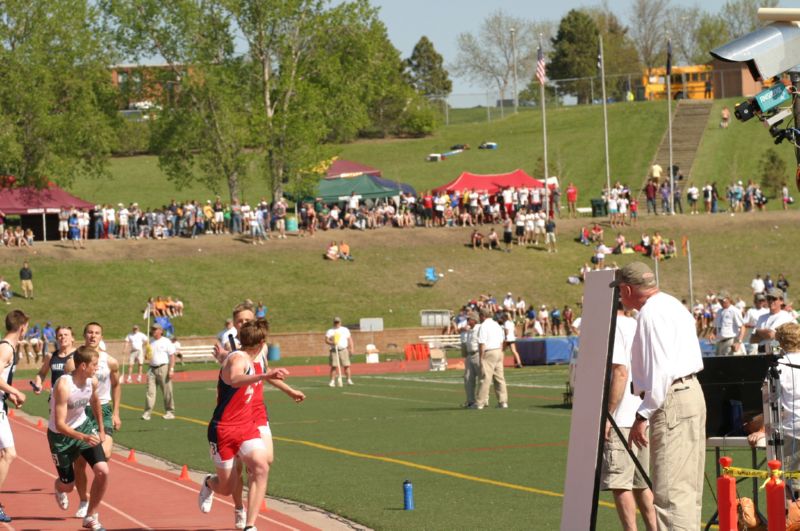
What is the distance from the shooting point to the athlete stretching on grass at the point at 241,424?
11.2 meters

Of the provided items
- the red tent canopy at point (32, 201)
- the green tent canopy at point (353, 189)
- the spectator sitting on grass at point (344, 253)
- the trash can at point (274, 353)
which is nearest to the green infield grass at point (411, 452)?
the trash can at point (274, 353)

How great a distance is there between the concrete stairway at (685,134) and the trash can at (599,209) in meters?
14.0

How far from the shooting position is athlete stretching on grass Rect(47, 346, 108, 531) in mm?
12508

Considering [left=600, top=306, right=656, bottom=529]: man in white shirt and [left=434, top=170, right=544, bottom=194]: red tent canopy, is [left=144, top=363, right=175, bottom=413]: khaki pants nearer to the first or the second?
[left=600, top=306, right=656, bottom=529]: man in white shirt

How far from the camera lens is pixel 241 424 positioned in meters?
11.4

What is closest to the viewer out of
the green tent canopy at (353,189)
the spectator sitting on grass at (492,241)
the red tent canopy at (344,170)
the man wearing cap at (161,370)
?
the man wearing cap at (161,370)

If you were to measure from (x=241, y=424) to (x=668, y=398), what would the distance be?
396 centimetres

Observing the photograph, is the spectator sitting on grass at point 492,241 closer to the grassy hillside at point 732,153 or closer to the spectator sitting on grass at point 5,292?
the spectator sitting on grass at point 5,292

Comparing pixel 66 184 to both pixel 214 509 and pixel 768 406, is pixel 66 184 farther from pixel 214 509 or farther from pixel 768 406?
pixel 768 406

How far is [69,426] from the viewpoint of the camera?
12.6 metres

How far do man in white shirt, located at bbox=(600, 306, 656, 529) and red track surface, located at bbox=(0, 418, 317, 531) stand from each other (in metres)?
3.44

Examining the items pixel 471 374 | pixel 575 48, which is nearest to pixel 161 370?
pixel 471 374

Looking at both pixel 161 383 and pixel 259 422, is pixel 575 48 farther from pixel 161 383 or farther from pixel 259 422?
pixel 259 422

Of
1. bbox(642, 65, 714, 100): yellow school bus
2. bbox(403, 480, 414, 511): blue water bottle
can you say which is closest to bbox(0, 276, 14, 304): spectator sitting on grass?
bbox(403, 480, 414, 511): blue water bottle
